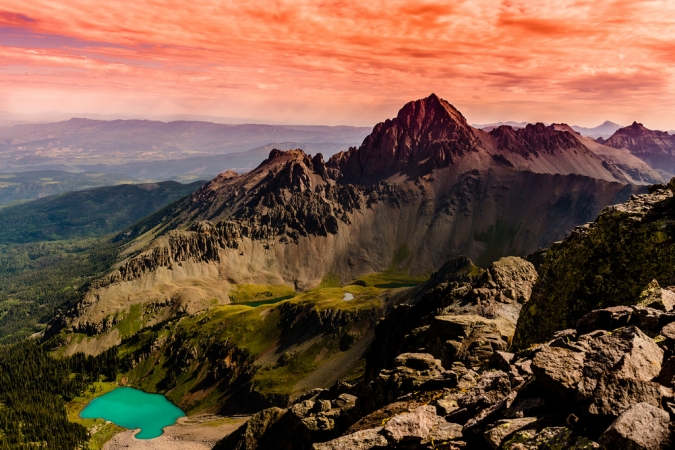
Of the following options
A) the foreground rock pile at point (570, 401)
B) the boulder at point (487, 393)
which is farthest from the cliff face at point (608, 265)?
the boulder at point (487, 393)

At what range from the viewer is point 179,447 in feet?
488

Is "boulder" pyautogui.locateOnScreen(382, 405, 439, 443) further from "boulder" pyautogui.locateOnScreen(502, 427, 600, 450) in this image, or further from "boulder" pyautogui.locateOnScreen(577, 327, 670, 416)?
"boulder" pyautogui.locateOnScreen(577, 327, 670, 416)

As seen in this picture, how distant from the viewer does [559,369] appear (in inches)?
827

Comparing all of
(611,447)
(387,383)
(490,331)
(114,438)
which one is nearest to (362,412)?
(387,383)

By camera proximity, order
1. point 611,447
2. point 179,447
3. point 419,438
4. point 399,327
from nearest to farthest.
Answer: point 611,447 < point 419,438 < point 399,327 < point 179,447

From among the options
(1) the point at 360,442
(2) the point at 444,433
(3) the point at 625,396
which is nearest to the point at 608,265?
(3) the point at 625,396

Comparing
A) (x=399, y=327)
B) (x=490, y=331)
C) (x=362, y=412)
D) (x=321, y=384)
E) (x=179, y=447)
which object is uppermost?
(x=490, y=331)

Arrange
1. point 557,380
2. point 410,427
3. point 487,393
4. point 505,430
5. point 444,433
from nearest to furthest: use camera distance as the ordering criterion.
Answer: point 505,430 < point 557,380 < point 444,433 < point 410,427 < point 487,393

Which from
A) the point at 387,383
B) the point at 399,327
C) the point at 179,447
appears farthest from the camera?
the point at 179,447

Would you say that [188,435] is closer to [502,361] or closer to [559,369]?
[502,361]

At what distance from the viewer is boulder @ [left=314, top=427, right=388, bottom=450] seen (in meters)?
25.1

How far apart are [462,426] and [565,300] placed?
22495 mm

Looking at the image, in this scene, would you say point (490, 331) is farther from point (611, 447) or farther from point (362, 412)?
point (611, 447)

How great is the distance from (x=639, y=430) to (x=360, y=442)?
50.2 feet
